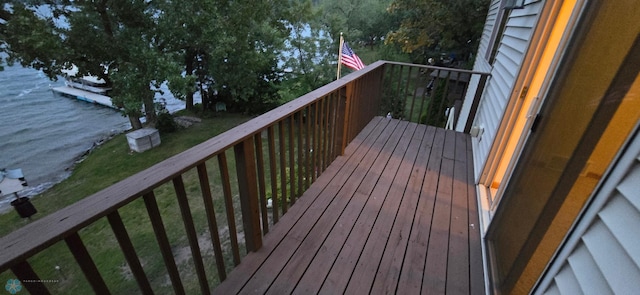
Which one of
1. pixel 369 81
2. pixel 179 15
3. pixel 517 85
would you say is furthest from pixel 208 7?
pixel 517 85

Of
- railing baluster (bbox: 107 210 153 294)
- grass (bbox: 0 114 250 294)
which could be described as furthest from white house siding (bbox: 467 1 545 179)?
grass (bbox: 0 114 250 294)

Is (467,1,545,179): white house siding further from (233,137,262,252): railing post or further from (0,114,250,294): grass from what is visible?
(0,114,250,294): grass

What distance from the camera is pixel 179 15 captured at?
28.3 feet

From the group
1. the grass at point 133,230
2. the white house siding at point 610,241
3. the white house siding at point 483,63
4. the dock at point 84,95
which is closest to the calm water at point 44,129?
the dock at point 84,95

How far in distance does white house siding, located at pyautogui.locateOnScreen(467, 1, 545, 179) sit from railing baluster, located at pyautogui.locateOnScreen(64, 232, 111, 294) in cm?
270

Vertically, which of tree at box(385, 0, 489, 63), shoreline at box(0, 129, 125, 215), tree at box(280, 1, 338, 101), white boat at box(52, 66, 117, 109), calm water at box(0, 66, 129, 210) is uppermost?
tree at box(385, 0, 489, 63)

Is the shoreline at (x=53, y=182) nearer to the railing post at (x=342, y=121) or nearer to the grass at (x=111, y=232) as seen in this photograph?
the grass at (x=111, y=232)

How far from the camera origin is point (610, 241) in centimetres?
73

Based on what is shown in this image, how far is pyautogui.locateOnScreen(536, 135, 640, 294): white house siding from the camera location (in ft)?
2.17

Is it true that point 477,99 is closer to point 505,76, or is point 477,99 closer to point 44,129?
point 505,76

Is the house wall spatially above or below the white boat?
above

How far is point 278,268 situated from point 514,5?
11.1ft

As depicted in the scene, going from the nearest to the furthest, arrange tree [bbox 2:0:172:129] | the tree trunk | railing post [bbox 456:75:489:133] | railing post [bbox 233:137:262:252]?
railing post [bbox 233:137:262:252], railing post [bbox 456:75:489:133], tree [bbox 2:0:172:129], the tree trunk

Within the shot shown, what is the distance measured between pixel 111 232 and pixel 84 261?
6.96 metres
